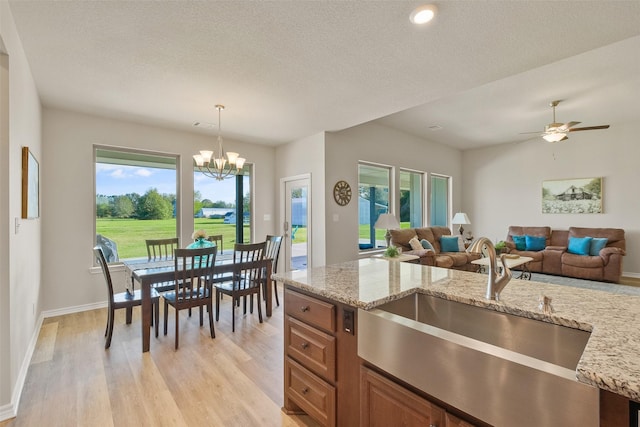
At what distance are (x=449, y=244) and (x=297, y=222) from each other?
10.3 ft

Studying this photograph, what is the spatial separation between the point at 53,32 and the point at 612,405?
3.63m

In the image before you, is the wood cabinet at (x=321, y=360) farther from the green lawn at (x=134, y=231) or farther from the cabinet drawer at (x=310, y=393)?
the green lawn at (x=134, y=231)

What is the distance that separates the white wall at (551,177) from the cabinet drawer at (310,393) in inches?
280

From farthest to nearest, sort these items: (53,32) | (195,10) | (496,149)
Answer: (496,149) < (53,32) < (195,10)

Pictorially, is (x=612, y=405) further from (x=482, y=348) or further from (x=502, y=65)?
(x=502, y=65)

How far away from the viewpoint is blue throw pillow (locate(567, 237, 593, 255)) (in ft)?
18.6

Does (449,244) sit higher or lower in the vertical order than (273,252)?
lower

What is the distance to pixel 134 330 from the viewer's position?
3.32m

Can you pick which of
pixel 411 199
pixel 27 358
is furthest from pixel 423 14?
pixel 411 199

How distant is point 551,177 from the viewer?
668cm

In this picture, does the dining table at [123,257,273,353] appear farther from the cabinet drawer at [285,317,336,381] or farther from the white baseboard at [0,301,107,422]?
the cabinet drawer at [285,317,336,381]

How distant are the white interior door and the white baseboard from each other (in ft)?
9.91

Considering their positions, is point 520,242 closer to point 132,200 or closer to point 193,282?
point 193,282

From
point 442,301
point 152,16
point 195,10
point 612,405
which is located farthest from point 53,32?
point 612,405
